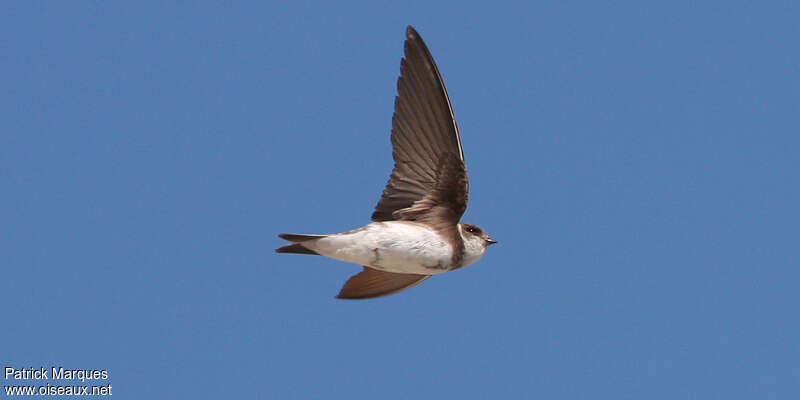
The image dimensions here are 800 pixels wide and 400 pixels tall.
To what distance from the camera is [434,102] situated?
6.52m

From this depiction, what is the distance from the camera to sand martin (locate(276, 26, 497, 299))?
6.48m

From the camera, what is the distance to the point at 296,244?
6605 mm

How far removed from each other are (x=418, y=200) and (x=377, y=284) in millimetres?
948

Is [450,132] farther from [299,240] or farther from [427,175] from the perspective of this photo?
[299,240]

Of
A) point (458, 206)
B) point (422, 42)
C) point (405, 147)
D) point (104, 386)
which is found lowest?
point (104, 386)

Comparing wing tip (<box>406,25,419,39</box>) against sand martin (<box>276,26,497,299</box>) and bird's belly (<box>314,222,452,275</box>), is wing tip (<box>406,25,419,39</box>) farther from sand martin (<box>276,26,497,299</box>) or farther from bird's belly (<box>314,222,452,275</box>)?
bird's belly (<box>314,222,452,275</box>)

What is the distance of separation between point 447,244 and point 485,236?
480mm

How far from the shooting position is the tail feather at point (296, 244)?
6.40 metres

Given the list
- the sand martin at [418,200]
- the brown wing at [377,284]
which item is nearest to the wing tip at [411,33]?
the sand martin at [418,200]

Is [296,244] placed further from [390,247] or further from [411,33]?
[411,33]

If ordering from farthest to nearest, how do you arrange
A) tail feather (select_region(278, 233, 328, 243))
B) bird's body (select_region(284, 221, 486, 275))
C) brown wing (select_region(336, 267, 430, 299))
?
brown wing (select_region(336, 267, 430, 299)) → bird's body (select_region(284, 221, 486, 275)) → tail feather (select_region(278, 233, 328, 243))

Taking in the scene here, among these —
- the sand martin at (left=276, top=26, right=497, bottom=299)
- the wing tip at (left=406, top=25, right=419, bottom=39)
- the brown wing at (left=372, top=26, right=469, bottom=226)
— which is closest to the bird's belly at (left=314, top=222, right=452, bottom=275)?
the sand martin at (left=276, top=26, right=497, bottom=299)

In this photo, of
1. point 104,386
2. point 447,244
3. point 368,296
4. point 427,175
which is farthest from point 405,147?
point 104,386

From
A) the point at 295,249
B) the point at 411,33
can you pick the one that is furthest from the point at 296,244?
the point at 411,33
